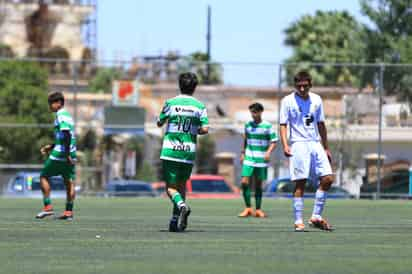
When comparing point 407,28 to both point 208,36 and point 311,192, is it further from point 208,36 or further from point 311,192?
point 311,192

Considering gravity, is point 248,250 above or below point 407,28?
below

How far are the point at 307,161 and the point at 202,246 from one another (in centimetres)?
311

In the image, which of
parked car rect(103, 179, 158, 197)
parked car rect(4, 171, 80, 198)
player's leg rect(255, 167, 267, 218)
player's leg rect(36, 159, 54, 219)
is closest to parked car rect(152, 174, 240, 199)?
parked car rect(103, 179, 158, 197)

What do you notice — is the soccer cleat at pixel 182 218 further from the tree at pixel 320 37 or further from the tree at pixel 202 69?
the tree at pixel 320 37

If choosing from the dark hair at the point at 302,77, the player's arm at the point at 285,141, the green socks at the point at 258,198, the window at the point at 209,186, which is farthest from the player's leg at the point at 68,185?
the window at the point at 209,186

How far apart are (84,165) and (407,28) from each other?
21.1 metres

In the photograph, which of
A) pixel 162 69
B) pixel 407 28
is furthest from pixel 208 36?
pixel 162 69

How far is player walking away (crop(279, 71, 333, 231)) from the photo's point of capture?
15.4 m

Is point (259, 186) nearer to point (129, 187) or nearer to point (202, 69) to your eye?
point (129, 187)

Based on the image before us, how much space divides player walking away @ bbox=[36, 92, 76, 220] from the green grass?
0.39 m

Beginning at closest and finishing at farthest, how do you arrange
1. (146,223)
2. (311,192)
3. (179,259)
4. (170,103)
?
(179,259) → (170,103) → (146,223) → (311,192)

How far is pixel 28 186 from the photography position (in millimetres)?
33031

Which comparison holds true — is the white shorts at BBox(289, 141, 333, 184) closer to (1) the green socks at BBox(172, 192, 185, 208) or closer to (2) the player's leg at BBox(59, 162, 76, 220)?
(1) the green socks at BBox(172, 192, 185, 208)

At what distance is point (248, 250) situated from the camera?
12047mm
